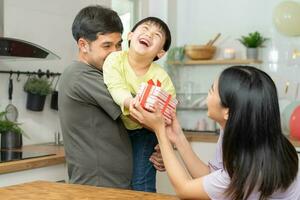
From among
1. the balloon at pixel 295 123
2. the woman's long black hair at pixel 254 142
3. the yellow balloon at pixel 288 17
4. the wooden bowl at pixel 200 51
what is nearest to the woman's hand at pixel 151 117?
the woman's long black hair at pixel 254 142

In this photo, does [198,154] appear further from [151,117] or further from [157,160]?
[151,117]

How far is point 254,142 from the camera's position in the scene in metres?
1.24

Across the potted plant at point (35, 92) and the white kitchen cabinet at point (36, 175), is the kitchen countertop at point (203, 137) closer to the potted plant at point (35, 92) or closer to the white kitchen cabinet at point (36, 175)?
the potted plant at point (35, 92)

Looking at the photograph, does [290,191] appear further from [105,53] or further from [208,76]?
[208,76]

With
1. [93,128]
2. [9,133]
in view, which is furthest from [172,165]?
[9,133]

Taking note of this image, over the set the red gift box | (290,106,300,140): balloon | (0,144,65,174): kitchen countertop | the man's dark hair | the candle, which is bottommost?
(0,144,65,174): kitchen countertop

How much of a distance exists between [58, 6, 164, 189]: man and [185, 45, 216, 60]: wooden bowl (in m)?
2.67

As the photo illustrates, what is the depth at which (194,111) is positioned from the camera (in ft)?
14.5

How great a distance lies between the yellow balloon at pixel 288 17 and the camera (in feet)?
12.8

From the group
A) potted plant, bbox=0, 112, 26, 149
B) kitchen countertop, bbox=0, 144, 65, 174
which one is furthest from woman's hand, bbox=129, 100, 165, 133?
potted plant, bbox=0, 112, 26, 149

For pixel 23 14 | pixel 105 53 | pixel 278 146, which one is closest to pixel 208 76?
pixel 23 14

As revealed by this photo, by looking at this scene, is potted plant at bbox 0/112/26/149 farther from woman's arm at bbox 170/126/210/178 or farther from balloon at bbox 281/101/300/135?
balloon at bbox 281/101/300/135

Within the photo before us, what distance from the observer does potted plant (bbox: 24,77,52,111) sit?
10.1ft

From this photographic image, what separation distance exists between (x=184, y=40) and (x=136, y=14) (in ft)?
1.85
